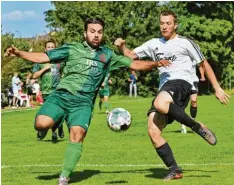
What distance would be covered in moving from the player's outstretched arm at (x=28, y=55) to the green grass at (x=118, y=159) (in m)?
1.70

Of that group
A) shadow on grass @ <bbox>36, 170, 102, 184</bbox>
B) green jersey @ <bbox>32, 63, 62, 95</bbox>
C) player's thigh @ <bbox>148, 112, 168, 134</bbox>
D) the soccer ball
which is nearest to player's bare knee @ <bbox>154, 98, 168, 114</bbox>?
player's thigh @ <bbox>148, 112, 168, 134</bbox>

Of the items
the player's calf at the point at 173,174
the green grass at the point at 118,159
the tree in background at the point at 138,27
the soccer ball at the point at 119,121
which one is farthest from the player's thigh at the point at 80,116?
the tree in background at the point at 138,27

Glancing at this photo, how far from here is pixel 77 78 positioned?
8.92 meters

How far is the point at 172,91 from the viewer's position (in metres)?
9.05

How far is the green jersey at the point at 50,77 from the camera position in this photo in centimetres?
1488

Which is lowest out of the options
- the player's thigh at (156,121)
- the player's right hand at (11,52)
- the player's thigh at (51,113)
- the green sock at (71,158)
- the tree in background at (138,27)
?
the green sock at (71,158)

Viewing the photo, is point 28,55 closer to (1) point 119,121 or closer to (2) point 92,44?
(2) point 92,44

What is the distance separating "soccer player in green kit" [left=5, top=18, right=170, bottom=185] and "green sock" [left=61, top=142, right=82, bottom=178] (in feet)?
0.12

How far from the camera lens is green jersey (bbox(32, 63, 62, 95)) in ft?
48.8

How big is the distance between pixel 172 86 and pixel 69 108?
1507 millimetres

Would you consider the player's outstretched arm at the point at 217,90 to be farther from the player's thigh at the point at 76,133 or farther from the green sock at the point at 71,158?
the green sock at the point at 71,158

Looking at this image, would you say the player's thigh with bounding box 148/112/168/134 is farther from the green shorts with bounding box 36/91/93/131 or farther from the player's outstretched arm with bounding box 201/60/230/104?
the green shorts with bounding box 36/91/93/131

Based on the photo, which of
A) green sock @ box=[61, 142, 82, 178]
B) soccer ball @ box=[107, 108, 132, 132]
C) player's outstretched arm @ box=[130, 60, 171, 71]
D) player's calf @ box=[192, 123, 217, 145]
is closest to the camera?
green sock @ box=[61, 142, 82, 178]

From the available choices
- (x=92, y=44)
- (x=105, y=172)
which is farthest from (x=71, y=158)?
(x=92, y=44)
